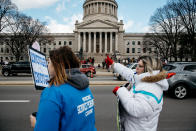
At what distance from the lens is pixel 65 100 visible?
1234 millimetres

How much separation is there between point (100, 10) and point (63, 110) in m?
77.5

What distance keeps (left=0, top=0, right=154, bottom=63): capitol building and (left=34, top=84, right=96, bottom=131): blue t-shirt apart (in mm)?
48306

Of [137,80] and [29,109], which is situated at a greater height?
[137,80]

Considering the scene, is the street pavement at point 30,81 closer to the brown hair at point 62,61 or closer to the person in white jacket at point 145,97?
the person in white jacket at point 145,97

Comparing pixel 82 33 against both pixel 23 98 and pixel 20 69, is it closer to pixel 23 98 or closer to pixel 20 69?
pixel 20 69

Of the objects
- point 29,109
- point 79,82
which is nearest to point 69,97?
point 79,82

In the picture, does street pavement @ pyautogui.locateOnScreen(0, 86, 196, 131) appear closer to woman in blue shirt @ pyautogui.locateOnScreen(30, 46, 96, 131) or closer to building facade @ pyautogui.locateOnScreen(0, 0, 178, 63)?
woman in blue shirt @ pyautogui.locateOnScreen(30, 46, 96, 131)

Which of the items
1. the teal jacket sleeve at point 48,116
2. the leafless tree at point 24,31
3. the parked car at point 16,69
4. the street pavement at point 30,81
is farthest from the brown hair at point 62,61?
the leafless tree at point 24,31

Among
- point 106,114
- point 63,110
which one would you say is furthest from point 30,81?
point 63,110

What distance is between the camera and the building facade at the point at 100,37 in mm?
59219

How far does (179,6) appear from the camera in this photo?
73.2 feet

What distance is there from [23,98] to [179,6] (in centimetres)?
2721

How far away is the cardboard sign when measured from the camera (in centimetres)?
196

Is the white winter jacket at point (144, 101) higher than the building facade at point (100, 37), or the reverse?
the building facade at point (100, 37)
